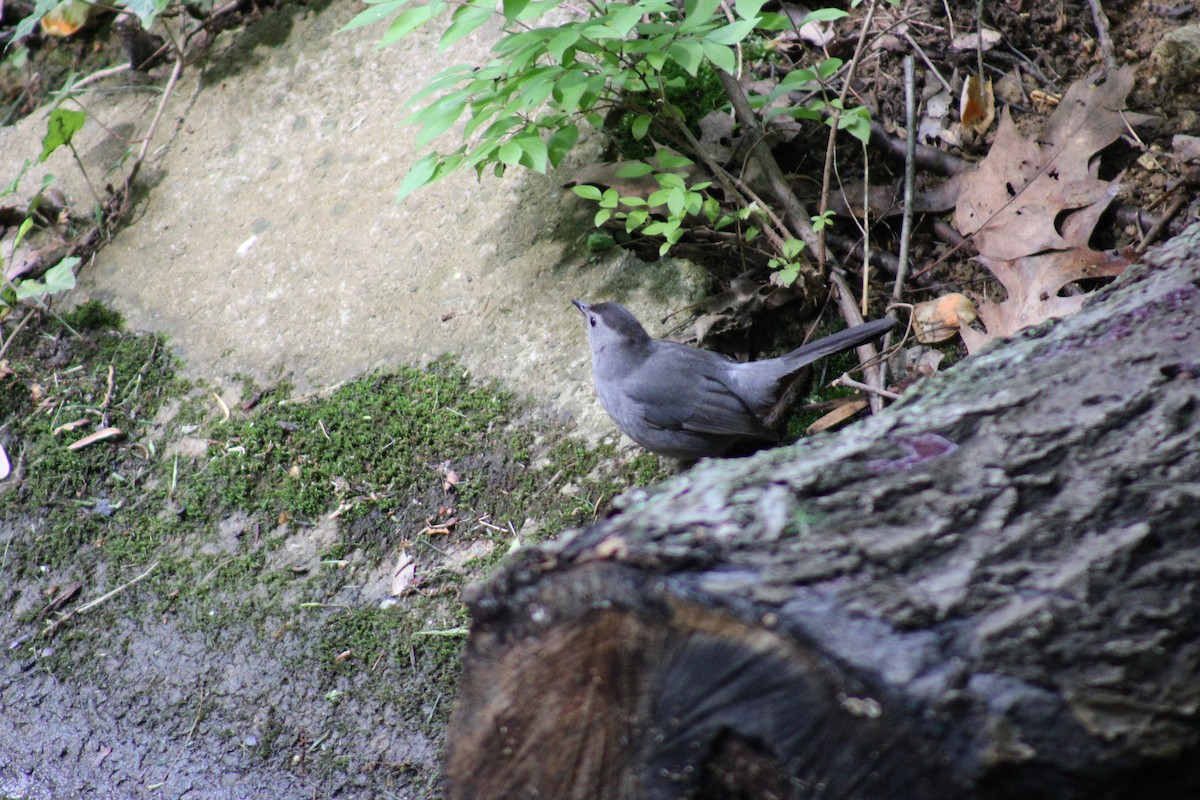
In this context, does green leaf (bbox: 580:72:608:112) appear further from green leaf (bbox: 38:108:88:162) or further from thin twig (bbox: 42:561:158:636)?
green leaf (bbox: 38:108:88:162)

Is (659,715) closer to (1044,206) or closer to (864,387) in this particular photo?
(864,387)

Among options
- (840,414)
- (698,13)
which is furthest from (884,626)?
(698,13)

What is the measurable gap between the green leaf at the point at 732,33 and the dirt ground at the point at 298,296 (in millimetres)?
1114

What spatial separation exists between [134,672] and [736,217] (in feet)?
8.94

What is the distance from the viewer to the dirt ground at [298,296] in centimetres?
291

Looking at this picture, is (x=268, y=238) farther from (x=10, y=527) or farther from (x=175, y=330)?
(x=10, y=527)

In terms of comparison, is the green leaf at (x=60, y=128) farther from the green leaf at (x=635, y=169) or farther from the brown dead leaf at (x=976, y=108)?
the brown dead leaf at (x=976, y=108)

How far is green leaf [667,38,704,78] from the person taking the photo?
9.12ft

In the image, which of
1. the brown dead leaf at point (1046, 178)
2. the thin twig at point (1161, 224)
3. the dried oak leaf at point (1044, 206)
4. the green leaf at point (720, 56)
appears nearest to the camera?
the green leaf at point (720, 56)

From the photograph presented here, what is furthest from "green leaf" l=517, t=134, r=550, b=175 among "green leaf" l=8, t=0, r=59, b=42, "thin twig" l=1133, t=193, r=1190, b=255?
"green leaf" l=8, t=0, r=59, b=42

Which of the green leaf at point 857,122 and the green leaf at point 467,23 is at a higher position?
the green leaf at point 467,23

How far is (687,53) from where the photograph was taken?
2822mm

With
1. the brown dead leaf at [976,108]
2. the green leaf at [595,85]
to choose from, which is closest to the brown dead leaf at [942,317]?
the brown dead leaf at [976,108]

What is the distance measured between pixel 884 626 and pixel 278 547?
255cm
